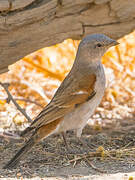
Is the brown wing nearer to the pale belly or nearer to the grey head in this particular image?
the pale belly

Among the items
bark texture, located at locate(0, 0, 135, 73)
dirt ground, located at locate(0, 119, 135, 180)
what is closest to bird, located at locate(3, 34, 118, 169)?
dirt ground, located at locate(0, 119, 135, 180)

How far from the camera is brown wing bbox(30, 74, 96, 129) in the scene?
4.85m

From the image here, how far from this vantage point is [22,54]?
18.9 ft

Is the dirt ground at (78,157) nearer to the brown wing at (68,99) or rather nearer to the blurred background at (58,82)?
the brown wing at (68,99)

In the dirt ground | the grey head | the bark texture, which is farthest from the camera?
the bark texture

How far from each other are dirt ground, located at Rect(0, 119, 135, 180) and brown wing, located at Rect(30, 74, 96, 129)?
487 millimetres

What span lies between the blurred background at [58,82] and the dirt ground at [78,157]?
0.82 metres

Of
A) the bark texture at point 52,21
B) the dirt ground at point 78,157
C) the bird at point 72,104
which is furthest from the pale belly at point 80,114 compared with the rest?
the bark texture at point 52,21

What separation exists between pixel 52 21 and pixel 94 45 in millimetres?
818

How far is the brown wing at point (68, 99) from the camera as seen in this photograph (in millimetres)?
4852

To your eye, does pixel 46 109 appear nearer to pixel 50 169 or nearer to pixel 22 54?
pixel 50 169

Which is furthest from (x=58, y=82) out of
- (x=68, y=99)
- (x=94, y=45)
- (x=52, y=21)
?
(x=68, y=99)

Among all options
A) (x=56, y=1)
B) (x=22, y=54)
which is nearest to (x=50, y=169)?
(x=22, y=54)

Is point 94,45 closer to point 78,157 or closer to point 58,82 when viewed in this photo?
point 78,157
